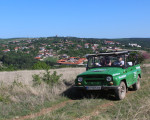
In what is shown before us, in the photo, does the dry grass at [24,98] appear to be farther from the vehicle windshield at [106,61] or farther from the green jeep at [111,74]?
the vehicle windshield at [106,61]

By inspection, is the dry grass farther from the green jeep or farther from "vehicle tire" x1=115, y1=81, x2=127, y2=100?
"vehicle tire" x1=115, y1=81, x2=127, y2=100

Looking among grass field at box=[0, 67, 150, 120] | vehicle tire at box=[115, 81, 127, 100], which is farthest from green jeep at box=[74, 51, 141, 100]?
grass field at box=[0, 67, 150, 120]

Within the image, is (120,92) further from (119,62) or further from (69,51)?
(69,51)

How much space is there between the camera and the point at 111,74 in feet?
24.1

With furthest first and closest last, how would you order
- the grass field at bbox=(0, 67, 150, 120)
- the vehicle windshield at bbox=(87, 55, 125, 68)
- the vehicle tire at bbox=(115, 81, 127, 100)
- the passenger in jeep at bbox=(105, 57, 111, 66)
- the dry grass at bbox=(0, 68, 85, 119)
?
the passenger in jeep at bbox=(105, 57, 111, 66), the vehicle windshield at bbox=(87, 55, 125, 68), the vehicle tire at bbox=(115, 81, 127, 100), the dry grass at bbox=(0, 68, 85, 119), the grass field at bbox=(0, 67, 150, 120)

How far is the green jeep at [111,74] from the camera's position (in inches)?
292

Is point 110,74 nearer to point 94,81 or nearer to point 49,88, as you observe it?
point 94,81

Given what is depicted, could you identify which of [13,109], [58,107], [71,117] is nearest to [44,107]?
[58,107]

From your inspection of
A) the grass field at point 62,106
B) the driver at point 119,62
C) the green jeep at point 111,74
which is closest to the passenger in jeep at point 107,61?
the green jeep at point 111,74

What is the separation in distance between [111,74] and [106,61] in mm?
1632

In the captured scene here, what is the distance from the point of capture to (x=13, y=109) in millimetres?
6387

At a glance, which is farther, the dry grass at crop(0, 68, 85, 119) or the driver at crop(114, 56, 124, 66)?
the driver at crop(114, 56, 124, 66)

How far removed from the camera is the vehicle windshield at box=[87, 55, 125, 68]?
8641mm

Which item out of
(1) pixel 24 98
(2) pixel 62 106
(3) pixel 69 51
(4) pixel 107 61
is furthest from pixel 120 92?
(3) pixel 69 51
